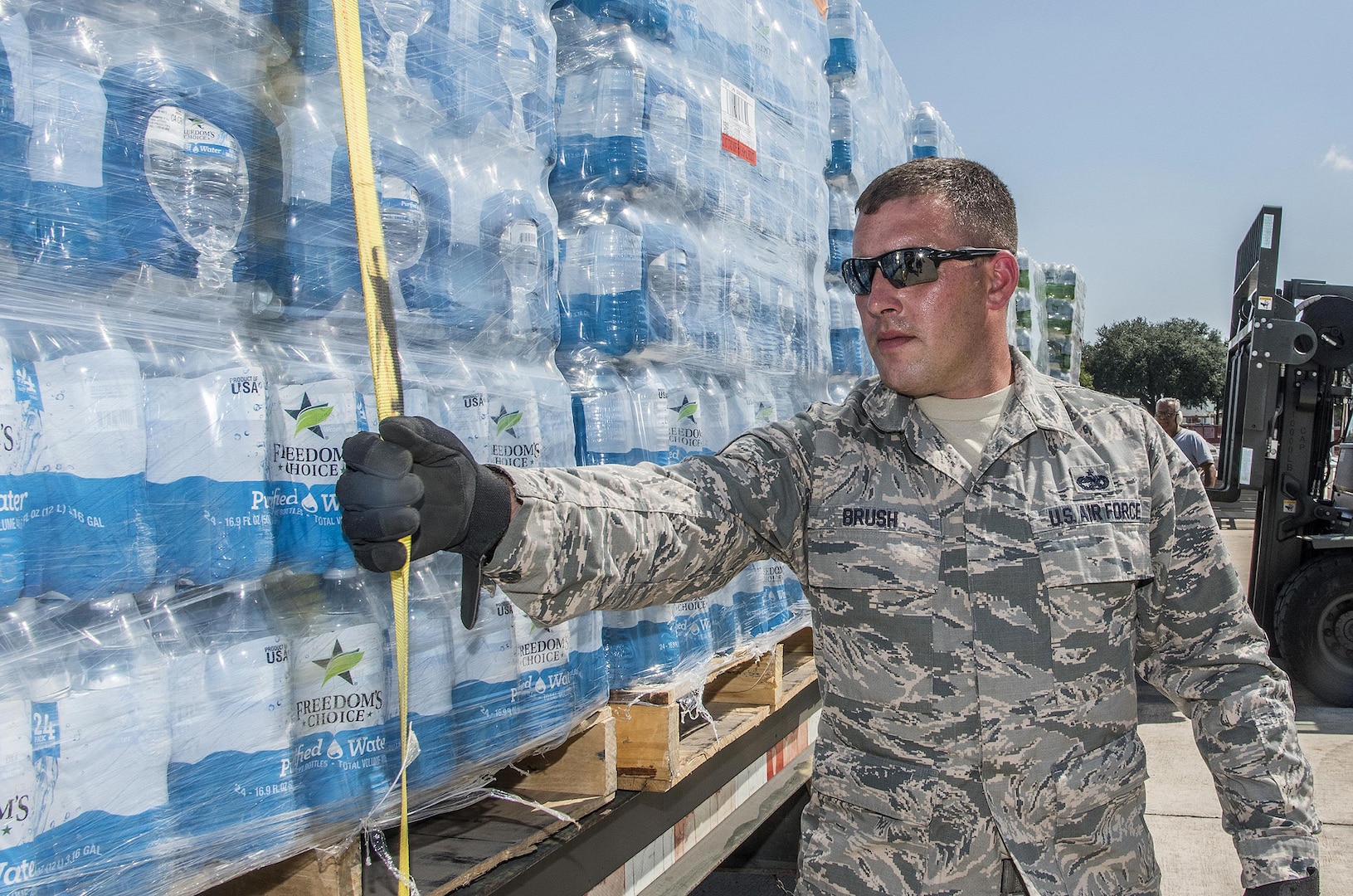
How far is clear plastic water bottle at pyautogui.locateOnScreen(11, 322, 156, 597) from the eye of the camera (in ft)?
4.36

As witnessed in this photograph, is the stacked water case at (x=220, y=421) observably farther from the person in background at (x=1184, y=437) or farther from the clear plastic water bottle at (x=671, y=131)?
the person in background at (x=1184, y=437)

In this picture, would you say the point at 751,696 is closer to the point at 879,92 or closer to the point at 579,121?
the point at 579,121

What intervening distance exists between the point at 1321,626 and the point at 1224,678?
498 cm

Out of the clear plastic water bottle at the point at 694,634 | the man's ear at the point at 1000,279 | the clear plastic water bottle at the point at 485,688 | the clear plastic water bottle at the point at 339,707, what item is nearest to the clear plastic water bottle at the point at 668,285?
the clear plastic water bottle at the point at 694,634

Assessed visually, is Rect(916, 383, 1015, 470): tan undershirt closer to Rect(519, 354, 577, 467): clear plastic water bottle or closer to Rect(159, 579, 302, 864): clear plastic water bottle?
Rect(519, 354, 577, 467): clear plastic water bottle

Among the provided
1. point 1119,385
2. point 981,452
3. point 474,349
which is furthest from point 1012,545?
point 1119,385

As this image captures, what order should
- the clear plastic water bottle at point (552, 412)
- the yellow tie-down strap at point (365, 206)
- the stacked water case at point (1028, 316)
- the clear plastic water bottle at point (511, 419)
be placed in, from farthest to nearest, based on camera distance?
the stacked water case at point (1028, 316) → the clear plastic water bottle at point (552, 412) → the clear plastic water bottle at point (511, 419) → the yellow tie-down strap at point (365, 206)

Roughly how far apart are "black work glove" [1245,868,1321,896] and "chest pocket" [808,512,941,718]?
61 cm

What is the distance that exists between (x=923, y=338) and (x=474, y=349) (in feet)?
3.14

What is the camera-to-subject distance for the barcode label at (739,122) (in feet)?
9.82

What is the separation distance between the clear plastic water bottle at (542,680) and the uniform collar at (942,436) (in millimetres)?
840

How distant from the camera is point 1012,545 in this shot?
166 centimetres

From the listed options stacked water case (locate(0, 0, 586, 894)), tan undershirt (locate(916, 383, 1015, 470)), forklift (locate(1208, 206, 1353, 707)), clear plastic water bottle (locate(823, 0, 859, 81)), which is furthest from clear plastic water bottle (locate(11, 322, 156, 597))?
forklift (locate(1208, 206, 1353, 707))

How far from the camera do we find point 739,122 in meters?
3.07
